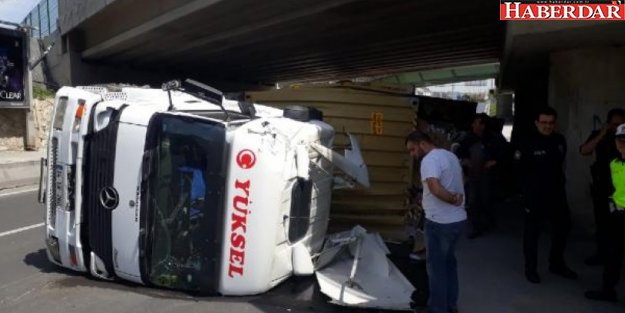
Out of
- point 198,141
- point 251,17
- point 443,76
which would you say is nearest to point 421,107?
point 251,17

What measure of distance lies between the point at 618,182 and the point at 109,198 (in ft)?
14.2

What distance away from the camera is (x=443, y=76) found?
111ft

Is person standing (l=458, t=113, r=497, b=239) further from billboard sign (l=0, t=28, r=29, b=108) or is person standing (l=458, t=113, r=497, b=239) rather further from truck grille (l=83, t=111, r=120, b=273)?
billboard sign (l=0, t=28, r=29, b=108)

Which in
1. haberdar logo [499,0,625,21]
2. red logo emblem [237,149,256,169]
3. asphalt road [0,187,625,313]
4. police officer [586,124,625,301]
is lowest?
asphalt road [0,187,625,313]

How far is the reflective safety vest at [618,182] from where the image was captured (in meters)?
4.45

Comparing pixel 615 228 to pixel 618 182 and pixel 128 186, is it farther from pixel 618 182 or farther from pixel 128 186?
pixel 128 186

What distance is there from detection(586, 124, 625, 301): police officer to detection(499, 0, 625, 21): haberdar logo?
169 cm

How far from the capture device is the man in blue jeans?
4113 mm

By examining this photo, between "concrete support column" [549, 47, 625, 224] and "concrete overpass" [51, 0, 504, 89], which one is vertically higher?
Answer: "concrete overpass" [51, 0, 504, 89]

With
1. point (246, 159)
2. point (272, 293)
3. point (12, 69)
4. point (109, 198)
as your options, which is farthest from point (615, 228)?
point (12, 69)

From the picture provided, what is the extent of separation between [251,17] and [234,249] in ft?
32.5

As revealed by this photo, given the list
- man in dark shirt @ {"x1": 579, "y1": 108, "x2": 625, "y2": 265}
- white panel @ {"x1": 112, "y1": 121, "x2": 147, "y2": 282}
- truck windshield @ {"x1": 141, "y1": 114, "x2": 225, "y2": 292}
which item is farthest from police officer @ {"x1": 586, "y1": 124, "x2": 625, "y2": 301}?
white panel @ {"x1": 112, "y1": 121, "x2": 147, "y2": 282}

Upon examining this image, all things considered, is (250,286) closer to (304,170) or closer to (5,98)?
(304,170)

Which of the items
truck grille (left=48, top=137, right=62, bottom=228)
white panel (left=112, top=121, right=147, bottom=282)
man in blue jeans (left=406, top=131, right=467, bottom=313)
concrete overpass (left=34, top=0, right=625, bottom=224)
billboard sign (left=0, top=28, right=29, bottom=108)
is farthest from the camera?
billboard sign (left=0, top=28, right=29, bottom=108)
